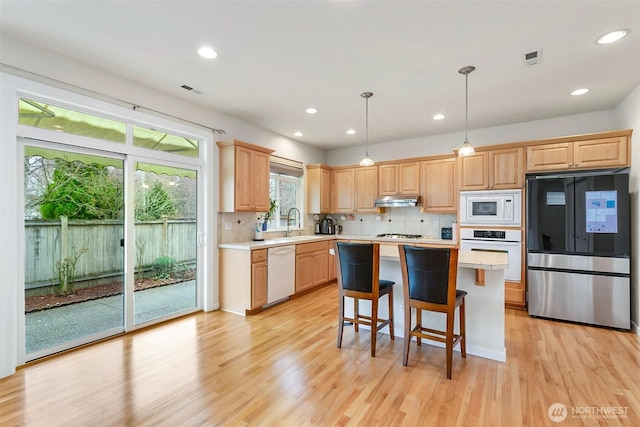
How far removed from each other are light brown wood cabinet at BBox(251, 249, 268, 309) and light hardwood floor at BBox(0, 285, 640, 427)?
0.68 metres

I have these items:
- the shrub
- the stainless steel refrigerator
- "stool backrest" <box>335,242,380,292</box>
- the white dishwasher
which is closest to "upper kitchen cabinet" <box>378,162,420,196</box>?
the stainless steel refrigerator

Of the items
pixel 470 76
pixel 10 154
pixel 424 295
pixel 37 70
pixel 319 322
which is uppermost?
pixel 470 76

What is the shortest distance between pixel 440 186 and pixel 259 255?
3.21 meters

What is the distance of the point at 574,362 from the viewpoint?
2666 millimetres


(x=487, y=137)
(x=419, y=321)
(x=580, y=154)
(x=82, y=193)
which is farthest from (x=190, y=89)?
(x=580, y=154)

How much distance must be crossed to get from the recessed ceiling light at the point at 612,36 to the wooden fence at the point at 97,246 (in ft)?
15.2

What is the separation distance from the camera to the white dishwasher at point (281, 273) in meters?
4.23

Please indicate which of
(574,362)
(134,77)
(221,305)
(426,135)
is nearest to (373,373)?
(574,362)

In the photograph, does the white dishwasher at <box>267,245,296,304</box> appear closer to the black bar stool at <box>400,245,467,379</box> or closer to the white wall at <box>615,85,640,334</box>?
the black bar stool at <box>400,245,467,379</box>

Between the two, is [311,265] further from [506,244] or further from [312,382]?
[506,244]

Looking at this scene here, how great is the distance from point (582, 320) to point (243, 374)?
3955 mm

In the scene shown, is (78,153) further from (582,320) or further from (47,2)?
(582,320)

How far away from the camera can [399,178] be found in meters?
5.46

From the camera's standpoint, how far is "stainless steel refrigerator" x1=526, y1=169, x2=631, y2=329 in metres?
3.44
